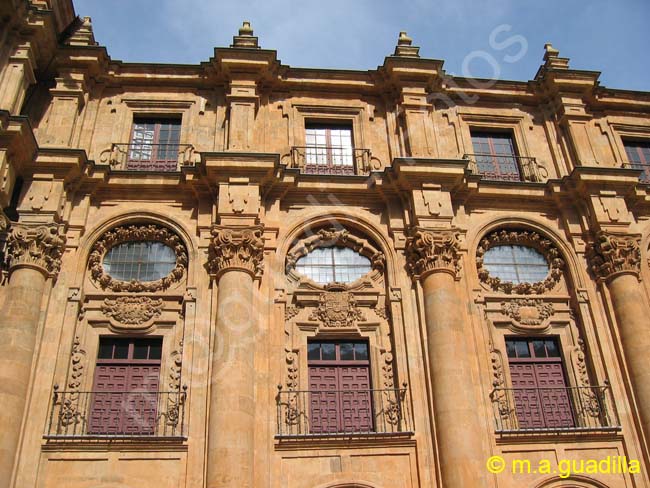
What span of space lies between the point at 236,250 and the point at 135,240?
10.1 ft

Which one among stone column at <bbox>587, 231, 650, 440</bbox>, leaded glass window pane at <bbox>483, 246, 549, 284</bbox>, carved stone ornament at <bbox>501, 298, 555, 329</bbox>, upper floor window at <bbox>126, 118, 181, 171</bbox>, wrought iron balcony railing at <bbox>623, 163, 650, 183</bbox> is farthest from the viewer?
wrought iron balcony railing at <bbox>623, 163, 650, 183</bbox>

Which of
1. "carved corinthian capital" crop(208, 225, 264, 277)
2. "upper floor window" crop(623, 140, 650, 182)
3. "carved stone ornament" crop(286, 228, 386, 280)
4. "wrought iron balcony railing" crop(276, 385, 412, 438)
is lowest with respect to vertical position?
"wrought iron balcony railing" crop(276, 385, 412, 438)

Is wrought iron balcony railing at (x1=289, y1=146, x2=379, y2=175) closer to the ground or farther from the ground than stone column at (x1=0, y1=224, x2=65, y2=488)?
farther from the ground

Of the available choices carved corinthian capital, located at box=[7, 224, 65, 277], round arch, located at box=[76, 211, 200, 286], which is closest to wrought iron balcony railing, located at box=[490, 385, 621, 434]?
round arch, located at box=[76, 211, 200, 286]

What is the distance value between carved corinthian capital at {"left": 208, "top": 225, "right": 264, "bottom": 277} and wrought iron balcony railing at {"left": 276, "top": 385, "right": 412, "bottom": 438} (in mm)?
3037

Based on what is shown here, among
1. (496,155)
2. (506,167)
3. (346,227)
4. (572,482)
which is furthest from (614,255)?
(346,227)

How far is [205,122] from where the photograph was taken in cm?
1984

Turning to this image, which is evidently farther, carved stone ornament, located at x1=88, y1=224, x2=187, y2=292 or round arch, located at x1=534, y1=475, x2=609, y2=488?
carved stone ornament, located at x1=88, y1=224, x2=187, y2=292

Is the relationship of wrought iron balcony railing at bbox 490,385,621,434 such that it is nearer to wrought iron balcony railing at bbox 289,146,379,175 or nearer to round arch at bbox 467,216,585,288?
round arch at bbox 467,216,585,288

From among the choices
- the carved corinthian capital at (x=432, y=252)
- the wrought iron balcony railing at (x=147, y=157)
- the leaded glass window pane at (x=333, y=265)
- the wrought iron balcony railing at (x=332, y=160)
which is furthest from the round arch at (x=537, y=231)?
the wrought iron balcony railing at (x=147, y=157)

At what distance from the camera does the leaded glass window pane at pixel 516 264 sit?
60.6ft

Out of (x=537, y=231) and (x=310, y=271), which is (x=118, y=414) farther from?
(x=537, y=231)

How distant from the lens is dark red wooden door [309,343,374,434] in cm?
1555

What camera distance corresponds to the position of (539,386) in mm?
16594
